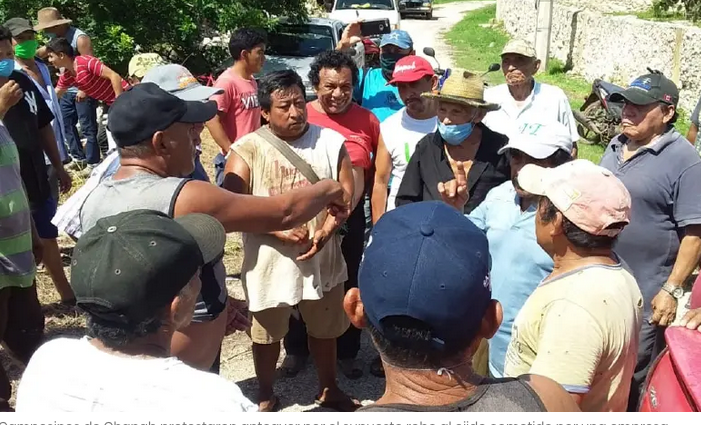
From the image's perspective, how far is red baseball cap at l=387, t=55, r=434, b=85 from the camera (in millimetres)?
4191

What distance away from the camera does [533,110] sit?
4.51 m

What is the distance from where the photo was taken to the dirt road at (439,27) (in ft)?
66.6

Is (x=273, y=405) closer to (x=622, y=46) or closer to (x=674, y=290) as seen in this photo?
(x=674, y=290)

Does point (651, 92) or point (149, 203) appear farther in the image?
point (651, 92)

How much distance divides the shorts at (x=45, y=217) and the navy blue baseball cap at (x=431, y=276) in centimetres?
387

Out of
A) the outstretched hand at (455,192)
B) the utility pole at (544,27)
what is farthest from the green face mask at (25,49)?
the utility pole at (544,27)

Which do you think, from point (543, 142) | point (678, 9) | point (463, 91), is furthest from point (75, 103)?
point (678, 9)

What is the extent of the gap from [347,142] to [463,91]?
0.83 meters

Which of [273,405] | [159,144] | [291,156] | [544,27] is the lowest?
[544,27]

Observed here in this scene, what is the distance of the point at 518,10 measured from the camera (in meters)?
21.8

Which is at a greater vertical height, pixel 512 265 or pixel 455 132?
pixel 455 132

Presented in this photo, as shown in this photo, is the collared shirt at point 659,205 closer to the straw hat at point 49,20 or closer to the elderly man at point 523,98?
the elderly man at point 523,98

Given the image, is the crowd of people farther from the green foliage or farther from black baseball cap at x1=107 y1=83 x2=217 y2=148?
the green foliage

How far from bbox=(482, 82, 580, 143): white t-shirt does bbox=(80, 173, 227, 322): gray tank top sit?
2.57 m
